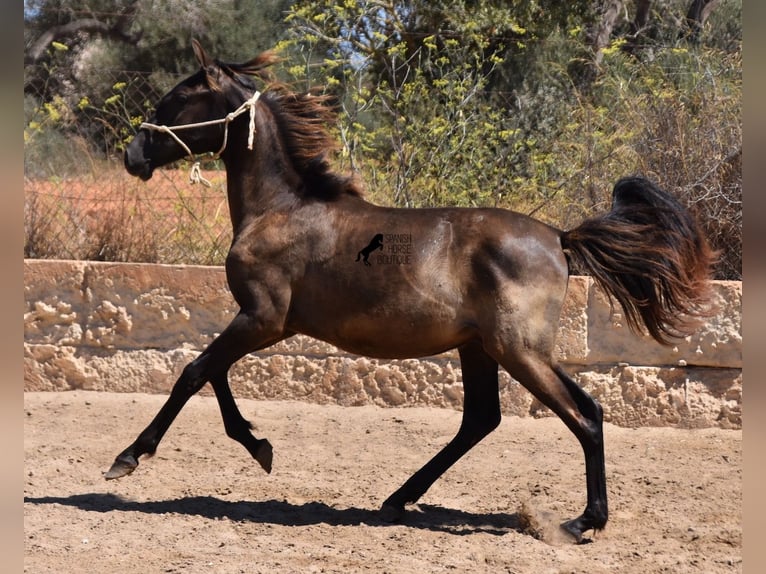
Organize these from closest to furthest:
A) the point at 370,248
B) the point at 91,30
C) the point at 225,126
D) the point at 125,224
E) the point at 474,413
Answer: the point at 370,248, the point at 474,413, the point at 225,126, the point at 125,224, the point at 91,30

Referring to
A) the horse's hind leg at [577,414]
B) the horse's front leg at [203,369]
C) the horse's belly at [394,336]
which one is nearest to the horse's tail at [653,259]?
the horse's hind leg at [577,414]

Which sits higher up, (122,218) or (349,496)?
(122,218)

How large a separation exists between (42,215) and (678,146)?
538cm

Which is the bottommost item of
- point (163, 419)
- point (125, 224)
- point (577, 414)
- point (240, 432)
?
point (240, 432)

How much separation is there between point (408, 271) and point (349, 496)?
1.43 metres

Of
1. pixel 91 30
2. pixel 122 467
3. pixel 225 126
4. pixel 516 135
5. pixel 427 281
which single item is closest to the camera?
pixel 427 281

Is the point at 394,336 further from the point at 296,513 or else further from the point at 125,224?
the point at 125,224

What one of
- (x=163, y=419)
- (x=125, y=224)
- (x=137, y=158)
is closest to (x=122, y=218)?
(x=125, y=224)

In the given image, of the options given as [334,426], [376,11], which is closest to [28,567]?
[334,426]

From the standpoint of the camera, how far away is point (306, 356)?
6914mm

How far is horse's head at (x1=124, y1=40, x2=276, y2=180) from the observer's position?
16.5 feet

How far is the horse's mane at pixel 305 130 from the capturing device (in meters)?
5.00

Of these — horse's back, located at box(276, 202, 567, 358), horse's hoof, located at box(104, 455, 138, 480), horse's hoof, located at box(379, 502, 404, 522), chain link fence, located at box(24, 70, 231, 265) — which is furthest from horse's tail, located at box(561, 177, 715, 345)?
chain link fence, located at box(24, 70, 231, 265)

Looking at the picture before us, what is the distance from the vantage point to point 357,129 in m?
8.97
